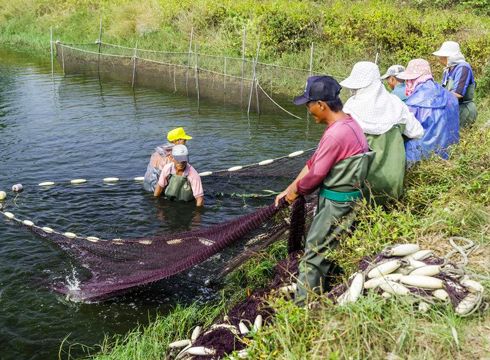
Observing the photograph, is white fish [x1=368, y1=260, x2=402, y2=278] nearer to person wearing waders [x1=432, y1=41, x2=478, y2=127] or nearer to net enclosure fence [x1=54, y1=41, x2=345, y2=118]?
person wearing waders [x1=432, y1=41, x2=478, y2=127]

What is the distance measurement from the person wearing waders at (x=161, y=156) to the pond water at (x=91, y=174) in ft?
0.92

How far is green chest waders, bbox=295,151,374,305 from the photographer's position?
4145 mm

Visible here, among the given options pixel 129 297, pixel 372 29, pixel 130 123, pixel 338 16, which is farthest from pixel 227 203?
pixel 338 16

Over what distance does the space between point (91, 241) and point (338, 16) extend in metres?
14.6

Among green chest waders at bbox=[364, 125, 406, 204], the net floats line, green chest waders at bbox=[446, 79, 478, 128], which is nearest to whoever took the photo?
green chest waders at bbox=[364, 125, 406, 204]

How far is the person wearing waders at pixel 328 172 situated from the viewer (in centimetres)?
401

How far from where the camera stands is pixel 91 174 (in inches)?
400

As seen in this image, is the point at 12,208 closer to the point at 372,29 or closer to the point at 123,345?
the point at 123,345

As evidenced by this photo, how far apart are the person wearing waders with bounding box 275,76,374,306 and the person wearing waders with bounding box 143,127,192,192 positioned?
13.3 ft

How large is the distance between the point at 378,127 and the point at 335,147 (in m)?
0.90

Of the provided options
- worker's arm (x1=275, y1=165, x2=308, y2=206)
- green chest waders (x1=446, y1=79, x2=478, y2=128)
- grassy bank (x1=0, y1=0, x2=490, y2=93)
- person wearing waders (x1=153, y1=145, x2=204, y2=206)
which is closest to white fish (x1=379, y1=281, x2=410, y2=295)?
worker's arm (x1=275, y1=165, x2=308, y2=206)

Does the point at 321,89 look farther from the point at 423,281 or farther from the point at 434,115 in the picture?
the point at 434,115

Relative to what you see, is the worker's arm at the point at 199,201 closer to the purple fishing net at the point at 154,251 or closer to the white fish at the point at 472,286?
the purple fishing net at the point at 154,251

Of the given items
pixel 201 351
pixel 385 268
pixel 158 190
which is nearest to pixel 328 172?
pixel 385 268
